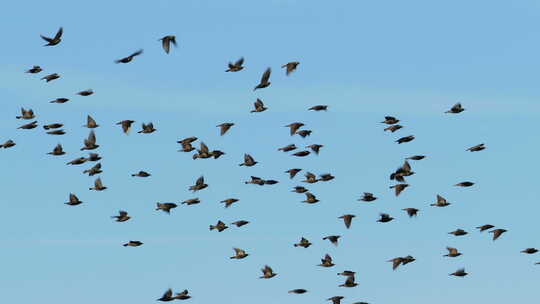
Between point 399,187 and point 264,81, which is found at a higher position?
point 264,81

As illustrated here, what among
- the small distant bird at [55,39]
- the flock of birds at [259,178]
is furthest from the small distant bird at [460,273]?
the small distant bird at [55,39]

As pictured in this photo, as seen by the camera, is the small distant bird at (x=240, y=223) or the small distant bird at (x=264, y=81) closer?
the small distant bird at (x=264, y=81)

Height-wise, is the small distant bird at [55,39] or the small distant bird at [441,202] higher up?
the small distant bird at [55,39]

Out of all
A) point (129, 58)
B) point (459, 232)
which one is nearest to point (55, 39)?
point (129, 58)

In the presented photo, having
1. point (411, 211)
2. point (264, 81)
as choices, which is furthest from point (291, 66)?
point (411, 211)

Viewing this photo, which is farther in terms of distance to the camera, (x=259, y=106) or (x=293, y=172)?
A: (x=293, y=172)

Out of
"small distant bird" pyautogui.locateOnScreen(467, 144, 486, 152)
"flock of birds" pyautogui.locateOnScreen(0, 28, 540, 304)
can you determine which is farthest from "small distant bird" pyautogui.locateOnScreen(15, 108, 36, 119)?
"small distant bird" pyautogui.locateOnScreen(467, 144, 486, 152)

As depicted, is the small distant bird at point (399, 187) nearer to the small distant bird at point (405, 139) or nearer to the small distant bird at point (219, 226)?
the small distant bird at point (405, 139)

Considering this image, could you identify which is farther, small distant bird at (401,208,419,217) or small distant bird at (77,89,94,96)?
small distant bird at (401,208,419,217)

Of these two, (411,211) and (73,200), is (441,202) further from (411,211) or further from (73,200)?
(73,200)

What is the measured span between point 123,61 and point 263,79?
9243mm

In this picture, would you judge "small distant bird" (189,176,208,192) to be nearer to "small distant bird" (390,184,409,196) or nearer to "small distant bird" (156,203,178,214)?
"small distant bird" (156,203,178,214)

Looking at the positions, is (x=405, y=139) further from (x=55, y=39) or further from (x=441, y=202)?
(x=55, y=39)

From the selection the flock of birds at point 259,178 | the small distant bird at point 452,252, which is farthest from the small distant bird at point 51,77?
the small distant bird at point 452,252
